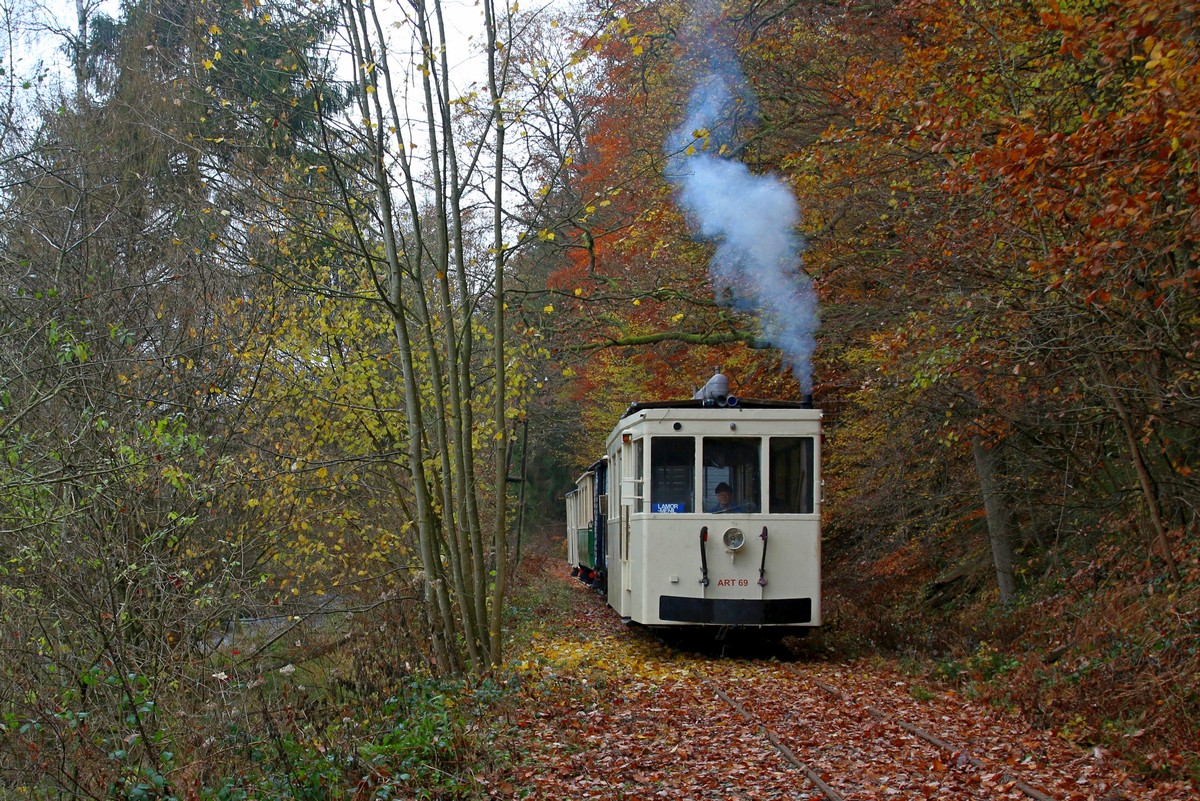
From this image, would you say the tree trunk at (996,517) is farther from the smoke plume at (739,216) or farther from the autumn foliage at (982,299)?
the smoke plume at (739,216)

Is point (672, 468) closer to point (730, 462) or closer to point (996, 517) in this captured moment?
point (730, 462)

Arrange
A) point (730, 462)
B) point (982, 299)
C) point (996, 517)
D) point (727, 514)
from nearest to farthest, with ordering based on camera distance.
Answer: point (982, 299) < point (727, 514) < point (730, 462) < point (996, 517)

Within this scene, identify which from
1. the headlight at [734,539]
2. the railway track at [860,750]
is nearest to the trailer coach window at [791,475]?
the headlight at [734,539]

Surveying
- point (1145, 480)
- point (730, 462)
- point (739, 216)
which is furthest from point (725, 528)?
point (739, 216)

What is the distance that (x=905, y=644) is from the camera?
12.6m

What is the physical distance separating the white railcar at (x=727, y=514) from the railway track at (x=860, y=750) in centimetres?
151

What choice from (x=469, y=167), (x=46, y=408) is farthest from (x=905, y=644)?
(x=46, y=408)

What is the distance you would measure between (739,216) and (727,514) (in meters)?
5.63

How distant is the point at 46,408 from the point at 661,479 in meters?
6.05

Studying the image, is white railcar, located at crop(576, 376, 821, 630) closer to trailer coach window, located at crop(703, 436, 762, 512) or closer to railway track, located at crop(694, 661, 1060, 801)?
trailer coach window, located at crop(703, 436, 762, 512)

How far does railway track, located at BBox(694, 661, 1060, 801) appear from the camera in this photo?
6.17 meters

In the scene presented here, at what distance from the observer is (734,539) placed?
11.5m

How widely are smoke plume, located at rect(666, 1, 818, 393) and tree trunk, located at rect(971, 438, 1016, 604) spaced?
97.5 inches

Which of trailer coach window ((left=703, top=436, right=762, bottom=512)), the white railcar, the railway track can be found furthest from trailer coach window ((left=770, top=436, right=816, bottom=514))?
the railway track
